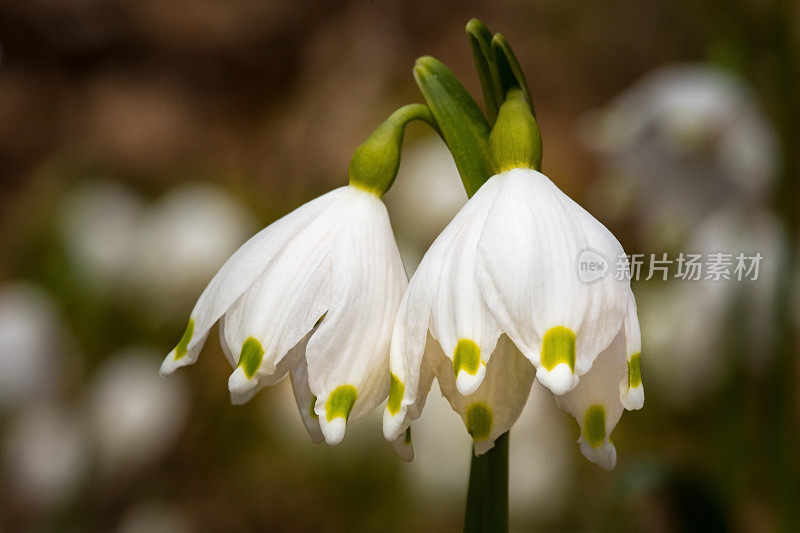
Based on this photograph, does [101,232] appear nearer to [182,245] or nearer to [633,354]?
[182,245]

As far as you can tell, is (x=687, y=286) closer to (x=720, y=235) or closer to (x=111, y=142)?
(x=720, y=235)

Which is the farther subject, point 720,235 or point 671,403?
point 671,403

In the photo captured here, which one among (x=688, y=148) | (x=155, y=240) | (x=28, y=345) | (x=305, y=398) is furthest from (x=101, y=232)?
(x=305, y=398)

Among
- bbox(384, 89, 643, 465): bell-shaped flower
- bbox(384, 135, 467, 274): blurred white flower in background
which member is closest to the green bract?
bbox(384, 89, 643, 465): bell-shaped flower

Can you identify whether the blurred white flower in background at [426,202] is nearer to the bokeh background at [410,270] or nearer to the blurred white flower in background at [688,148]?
the bokeh background at [410,270]

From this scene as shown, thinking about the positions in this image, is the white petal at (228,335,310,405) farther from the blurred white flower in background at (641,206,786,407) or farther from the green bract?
the blurred white flower in background at (641,206,786,407)

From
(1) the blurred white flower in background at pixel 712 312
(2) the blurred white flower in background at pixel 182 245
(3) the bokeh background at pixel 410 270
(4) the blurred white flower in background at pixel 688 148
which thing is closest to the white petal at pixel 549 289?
(3) the bokeh background at pixel 410 270

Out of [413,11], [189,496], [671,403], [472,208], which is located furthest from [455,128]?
[413,11]
